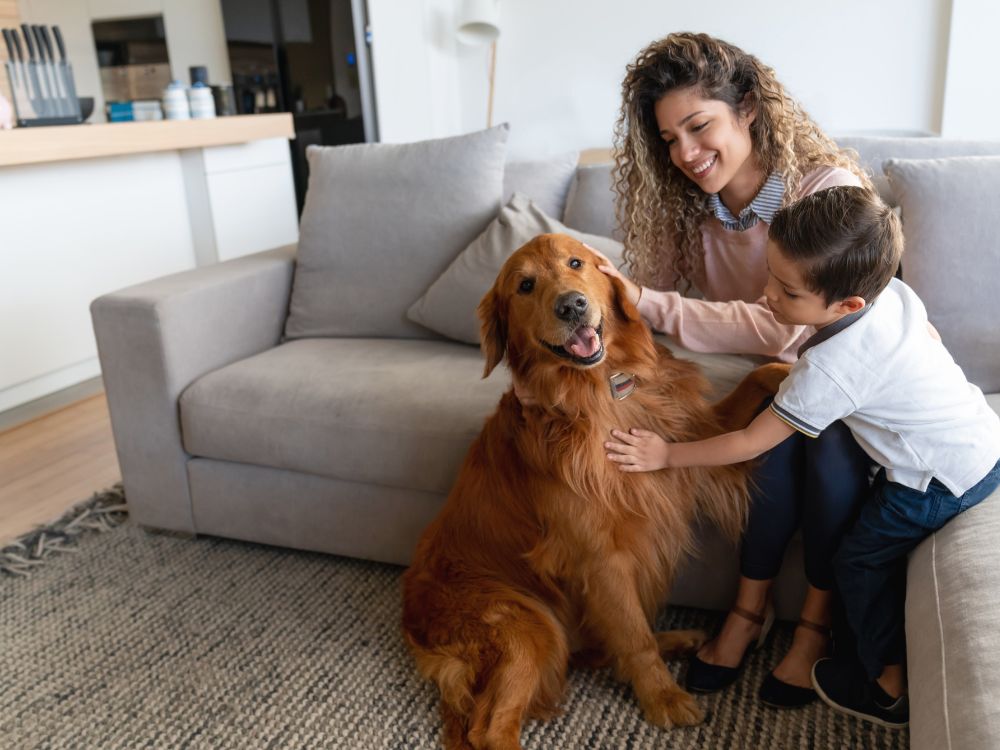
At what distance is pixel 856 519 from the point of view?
1542 mm

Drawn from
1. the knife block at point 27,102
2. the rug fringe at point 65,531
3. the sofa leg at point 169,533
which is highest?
the knife block at point 27,102

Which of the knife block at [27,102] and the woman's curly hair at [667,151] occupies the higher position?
the knife block at [27,102]

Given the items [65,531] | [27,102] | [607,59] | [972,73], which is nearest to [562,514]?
[65,531]

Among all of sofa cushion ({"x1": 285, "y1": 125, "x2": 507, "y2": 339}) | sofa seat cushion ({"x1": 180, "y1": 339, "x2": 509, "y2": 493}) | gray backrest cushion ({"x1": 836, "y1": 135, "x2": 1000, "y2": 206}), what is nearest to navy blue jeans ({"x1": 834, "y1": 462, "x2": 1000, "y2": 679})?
sofa seat cushion ({"x1": 180, "y1": 339, "x2": 509, "y2": 493})

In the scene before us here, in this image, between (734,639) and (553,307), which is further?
(734,639)

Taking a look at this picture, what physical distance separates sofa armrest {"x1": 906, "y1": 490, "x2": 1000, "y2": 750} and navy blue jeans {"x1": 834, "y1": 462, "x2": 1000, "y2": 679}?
0.03 metres

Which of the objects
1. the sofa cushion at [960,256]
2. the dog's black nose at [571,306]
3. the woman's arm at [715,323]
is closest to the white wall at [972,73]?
the sofa cushion at [960,256]

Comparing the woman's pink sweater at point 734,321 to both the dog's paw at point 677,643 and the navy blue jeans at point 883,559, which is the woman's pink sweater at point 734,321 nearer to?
the navy blue jeans at point 883,559

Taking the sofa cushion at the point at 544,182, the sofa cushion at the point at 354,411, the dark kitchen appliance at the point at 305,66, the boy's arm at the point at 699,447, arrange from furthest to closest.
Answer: the dark kitchen appliance at the point at 305,66
the sofa cushion at the point at 544,182
the sofa cushion at the point at 354,411
the boy's arm at the point at 699,447

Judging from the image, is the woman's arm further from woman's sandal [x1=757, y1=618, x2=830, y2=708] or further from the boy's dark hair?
woman's sandal [x1=757, y1=618, x2=830, y2=708]

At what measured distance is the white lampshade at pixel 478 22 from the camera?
498cm

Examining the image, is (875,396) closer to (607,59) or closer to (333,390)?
(333,390)

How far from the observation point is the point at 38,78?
3.63 m

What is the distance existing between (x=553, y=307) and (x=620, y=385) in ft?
0.74
